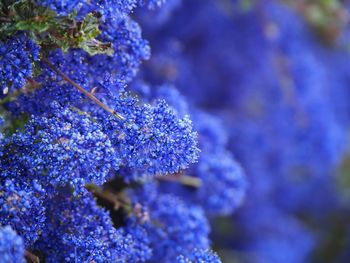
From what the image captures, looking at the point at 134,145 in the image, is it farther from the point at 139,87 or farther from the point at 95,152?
the point at 139,87

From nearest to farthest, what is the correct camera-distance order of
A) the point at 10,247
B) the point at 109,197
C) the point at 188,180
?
the point at 10,247
the point at 109,197
the point at 188,180

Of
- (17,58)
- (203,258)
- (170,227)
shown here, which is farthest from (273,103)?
(17,58)

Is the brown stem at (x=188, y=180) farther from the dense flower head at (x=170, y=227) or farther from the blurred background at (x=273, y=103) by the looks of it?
the blurred background at (x=273, y=103)

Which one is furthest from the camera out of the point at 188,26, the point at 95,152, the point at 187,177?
the point at 188,26

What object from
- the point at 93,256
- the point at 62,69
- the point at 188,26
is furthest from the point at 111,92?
the point at 188,26

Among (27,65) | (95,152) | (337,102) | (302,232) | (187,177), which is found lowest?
(95,152)

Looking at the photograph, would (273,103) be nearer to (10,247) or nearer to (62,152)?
(62,152)
